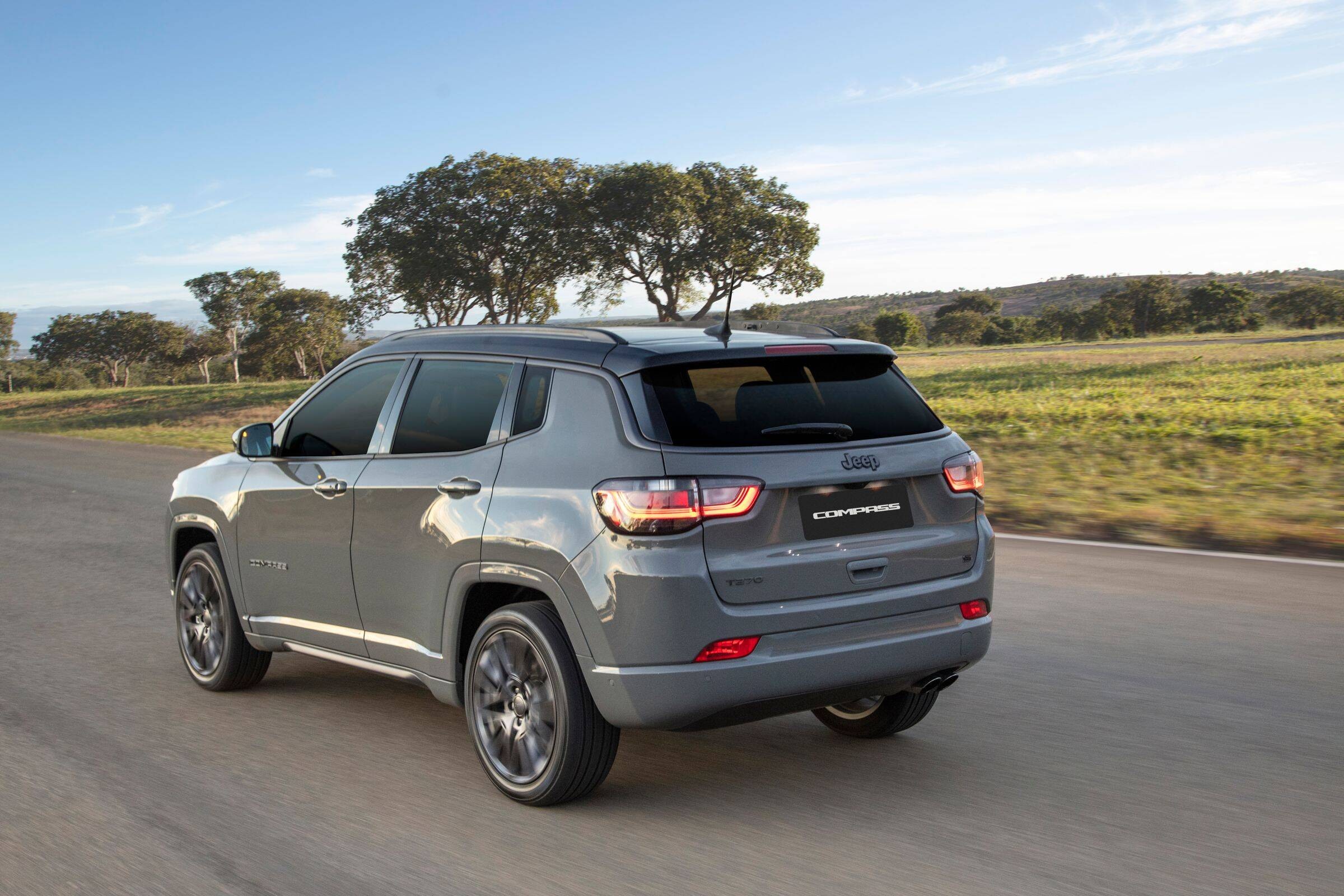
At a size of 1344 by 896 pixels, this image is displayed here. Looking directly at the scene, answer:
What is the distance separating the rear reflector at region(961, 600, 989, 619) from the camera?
4395 millimetres

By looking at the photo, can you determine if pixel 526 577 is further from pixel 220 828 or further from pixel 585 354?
pixel 220 828

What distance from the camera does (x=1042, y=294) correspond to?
10194 cm

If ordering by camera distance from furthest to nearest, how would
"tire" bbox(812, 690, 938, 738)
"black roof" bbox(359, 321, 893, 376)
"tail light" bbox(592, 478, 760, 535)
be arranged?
"tire" bbox(812, 690, 938, 738)
"black roof" bbox(359, 321, 893, 376)
"tail light" bbox(592, 478, 760, 535)

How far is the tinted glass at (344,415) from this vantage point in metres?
5.15

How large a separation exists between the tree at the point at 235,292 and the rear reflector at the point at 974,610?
81.5 m

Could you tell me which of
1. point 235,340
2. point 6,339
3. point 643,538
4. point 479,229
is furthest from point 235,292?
point 643,538

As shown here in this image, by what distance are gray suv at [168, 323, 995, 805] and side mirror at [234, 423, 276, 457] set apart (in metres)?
0.47

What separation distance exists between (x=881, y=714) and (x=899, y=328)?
220ft

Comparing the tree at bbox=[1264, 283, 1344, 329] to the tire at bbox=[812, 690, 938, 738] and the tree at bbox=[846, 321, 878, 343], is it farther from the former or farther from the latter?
the tire at bbox=[812, 690, 938, 738]

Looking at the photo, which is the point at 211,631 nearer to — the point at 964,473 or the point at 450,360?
the point at 450,360

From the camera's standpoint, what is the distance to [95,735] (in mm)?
5129

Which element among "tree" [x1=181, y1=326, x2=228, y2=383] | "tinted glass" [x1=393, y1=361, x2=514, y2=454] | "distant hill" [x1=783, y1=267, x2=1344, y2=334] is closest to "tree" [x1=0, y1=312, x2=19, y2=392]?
"tree" [x1=181, y1=326, x2=228, y2=383]

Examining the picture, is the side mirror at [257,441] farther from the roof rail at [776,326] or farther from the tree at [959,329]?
the tree at [959,329]

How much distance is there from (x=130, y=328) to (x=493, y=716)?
292 ft
